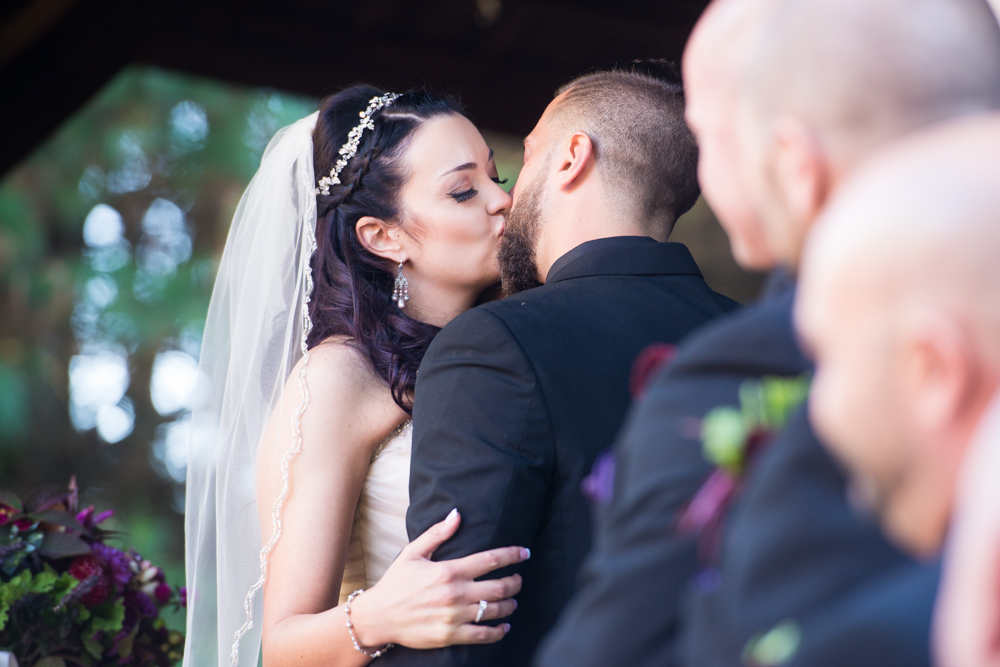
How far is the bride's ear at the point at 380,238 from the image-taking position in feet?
7.89

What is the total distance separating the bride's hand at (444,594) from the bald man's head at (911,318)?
0.97 metres

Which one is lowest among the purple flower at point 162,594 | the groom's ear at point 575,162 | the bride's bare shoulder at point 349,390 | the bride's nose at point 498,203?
the purple flower at point 162,594

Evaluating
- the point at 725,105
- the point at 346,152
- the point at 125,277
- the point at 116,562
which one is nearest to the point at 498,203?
the point at 346,152

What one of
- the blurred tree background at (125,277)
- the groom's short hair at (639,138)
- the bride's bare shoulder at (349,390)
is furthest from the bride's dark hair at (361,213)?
the blurred tree background at (125,277)

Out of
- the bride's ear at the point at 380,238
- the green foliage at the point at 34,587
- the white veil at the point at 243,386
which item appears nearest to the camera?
the green foliage at the point at 34,587

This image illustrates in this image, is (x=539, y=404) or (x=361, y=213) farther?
(x=361, y=213)

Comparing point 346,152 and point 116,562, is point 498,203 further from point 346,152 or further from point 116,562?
point 116,562

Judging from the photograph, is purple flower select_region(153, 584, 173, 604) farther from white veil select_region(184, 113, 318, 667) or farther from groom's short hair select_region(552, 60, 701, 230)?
groom's short hair select_region(552, 60, 701, 230)

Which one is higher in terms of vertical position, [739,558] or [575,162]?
[575,162]

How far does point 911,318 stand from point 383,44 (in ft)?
15.1

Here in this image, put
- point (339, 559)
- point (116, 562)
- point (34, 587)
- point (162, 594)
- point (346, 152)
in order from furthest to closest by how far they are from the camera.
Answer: point (346, 152)
point (162, 594)
point (116, 562)
point (34, 587)
point (339, 559)

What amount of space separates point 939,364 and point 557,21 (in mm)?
4533

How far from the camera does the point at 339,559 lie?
6.29 feet

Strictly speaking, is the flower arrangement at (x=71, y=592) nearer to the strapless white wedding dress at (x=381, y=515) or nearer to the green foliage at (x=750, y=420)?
the strapless white wedding dress at (x=381, y=515)
